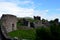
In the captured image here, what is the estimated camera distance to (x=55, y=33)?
2155 centimetres

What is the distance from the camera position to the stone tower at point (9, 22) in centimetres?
5015

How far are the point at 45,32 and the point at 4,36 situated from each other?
34.8ft

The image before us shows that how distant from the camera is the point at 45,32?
2191cm

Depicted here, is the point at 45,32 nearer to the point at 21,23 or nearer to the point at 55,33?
the point at 55,33

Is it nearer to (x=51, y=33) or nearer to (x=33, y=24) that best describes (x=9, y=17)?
(x=33, y=24)

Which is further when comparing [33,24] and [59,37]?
[33,24]

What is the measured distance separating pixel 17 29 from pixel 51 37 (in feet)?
104

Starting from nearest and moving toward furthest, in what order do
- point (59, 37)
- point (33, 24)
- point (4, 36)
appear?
point (59, 37), point (4, 36), point (33, 24)

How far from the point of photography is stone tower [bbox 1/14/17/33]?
1974 inches

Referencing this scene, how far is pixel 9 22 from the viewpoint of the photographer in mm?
51031

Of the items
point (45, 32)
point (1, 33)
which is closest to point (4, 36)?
point (1, 33)

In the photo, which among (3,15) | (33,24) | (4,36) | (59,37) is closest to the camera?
(59,37)

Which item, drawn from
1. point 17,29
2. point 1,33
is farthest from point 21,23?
point 1,33

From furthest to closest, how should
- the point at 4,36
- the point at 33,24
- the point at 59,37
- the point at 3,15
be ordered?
the point at 33,24 < the point at 3,15 < the point at 4,36 < the point at 59,37
